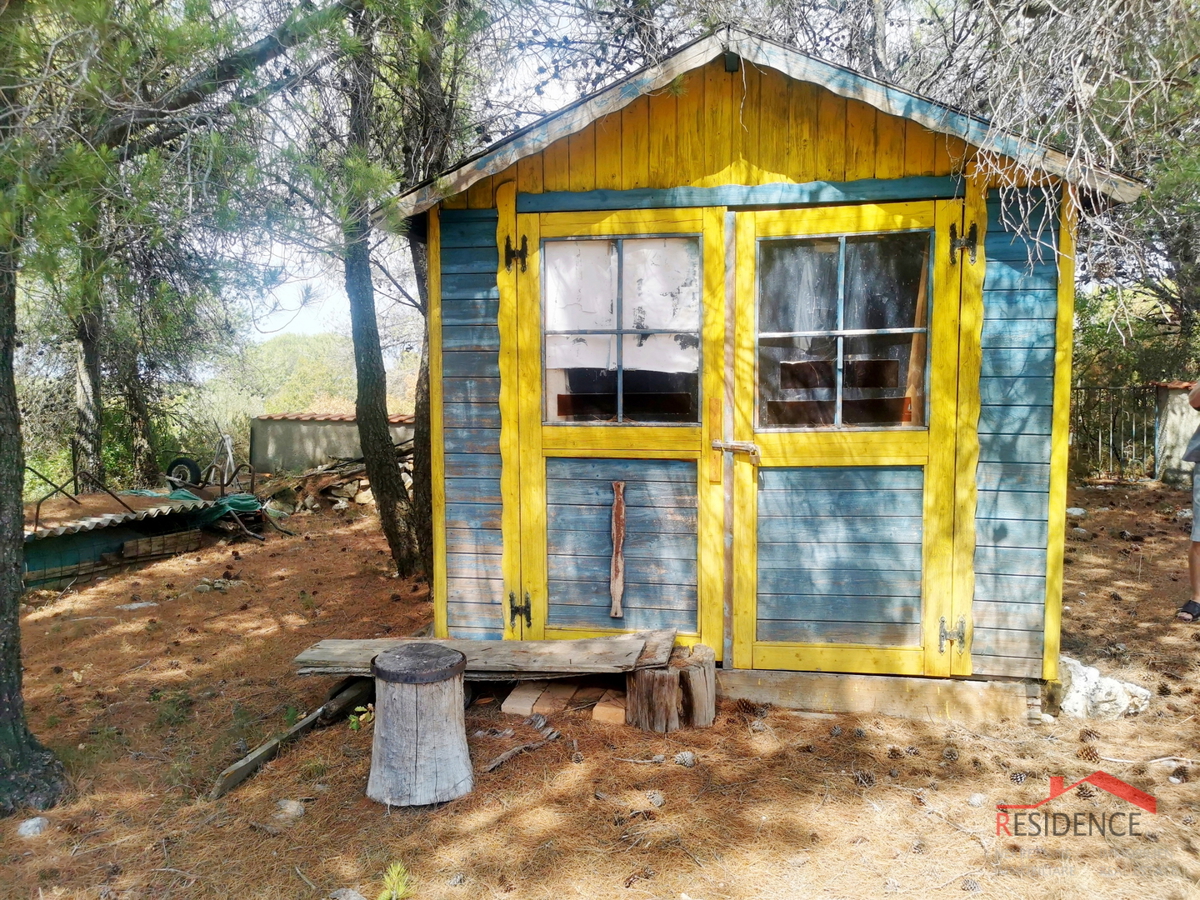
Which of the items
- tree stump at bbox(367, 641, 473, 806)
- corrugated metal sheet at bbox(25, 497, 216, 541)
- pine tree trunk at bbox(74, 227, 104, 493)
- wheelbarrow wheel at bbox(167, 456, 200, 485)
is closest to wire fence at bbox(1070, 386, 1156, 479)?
tree stump at bbox(367, 641, 473, 806)

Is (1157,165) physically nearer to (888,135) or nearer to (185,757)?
(888,135)

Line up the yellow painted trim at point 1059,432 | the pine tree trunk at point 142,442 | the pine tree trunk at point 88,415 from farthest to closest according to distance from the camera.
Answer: the pine tree trunk at point 142,442, the pine tree trunk at point 88,415, the yellow painted trim at point 1059,432

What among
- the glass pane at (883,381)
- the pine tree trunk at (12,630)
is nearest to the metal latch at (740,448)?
the glass pane at (883,381)

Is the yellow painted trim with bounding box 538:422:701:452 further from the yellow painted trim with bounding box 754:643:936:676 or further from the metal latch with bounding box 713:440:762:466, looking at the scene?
the yellow painted trim with bounding box 754:643:936:676

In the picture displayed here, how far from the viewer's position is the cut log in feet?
13.3

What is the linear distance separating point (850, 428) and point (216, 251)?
3587 millimetres

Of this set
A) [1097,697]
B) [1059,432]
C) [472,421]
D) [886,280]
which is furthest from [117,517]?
[1097,697]

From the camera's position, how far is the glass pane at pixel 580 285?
14.4 ft

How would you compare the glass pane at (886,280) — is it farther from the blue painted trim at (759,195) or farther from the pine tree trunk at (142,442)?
the pine tree trunk at (142,442)

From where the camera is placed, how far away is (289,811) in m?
3.46

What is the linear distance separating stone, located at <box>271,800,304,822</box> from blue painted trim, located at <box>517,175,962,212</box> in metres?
3.20

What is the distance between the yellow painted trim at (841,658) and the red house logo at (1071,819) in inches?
35.1

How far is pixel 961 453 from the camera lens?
414cm

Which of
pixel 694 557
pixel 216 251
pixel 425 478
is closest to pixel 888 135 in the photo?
pixel 694 557
